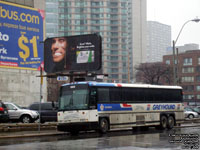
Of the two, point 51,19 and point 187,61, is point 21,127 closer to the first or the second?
point 51,19

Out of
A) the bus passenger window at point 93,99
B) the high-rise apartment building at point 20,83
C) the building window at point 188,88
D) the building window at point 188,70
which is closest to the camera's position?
the bus passenger window at point 93,99

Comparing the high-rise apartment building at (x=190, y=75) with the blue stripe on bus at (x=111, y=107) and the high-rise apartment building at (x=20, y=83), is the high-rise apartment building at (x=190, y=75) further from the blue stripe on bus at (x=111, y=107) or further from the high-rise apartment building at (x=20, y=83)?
the blue stripe on bus at (x=111, y=107)

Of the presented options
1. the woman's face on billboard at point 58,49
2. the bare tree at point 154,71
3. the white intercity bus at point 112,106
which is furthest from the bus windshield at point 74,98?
the bare tree at point 154,71

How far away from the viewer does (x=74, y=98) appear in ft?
82.6

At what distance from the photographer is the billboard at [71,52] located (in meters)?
35.8

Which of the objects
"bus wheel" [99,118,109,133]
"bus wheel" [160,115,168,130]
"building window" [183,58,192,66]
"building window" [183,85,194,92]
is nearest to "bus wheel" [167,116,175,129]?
"bus wheel" [160,115,168,130]

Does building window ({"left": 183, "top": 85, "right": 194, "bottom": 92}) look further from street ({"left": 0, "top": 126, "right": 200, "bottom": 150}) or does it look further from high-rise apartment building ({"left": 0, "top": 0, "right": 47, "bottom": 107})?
street ({"left": 0, "top": 126, "right": 200, "bottom": 150})

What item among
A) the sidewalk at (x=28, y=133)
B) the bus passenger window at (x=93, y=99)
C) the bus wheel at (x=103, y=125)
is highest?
the bus passenger window at (x=93, y=99)

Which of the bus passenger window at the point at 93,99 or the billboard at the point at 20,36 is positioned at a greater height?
the billboard at the point at 20,36

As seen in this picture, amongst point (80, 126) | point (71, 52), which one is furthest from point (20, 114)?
point (80, 126)

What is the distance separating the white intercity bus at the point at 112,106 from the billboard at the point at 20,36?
88.1ft

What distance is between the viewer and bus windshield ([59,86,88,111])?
81.7 ft

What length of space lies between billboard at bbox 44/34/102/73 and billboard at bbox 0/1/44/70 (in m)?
17.0

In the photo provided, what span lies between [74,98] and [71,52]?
11.8 m
